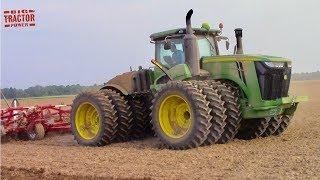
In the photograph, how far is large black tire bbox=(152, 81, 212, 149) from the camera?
853 cm

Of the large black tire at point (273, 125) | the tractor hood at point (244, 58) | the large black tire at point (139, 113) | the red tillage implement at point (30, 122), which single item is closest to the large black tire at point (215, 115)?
the tractor hood at point (244, 58)

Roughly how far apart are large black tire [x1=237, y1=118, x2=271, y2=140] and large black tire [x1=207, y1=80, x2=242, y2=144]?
0.83 meters

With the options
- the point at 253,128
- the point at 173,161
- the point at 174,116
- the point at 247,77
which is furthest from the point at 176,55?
the point at 173,161

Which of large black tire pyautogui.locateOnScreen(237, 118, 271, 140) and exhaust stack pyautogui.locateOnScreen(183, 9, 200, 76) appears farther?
large black tire pyautogui.locateOnScreen(237, 118, 271, 140)

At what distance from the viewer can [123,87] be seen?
A: 10.7m

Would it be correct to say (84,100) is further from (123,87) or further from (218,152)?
(218,152)

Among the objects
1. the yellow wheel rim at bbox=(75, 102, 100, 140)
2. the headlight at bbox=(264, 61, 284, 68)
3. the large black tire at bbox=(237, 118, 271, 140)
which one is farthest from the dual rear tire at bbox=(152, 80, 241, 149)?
the yellow wheel rim at bbox=(75, 102, 100, 140)

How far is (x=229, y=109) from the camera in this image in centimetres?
890

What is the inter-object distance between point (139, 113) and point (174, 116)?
1513 mm

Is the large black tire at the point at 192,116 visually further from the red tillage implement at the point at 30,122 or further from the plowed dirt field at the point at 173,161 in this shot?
the red tillage implement at the point at 30,122

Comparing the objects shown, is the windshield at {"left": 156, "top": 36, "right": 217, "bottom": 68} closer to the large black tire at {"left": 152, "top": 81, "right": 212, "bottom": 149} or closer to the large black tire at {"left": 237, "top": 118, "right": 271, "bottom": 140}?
the large black tire at {"left": 152, "top": 81, "right": 212, "bottom": 149}

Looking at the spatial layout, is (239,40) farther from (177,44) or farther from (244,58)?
(244,58)

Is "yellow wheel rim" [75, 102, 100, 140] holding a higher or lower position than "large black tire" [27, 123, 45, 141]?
higher

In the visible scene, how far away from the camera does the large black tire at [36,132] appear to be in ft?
40.7
